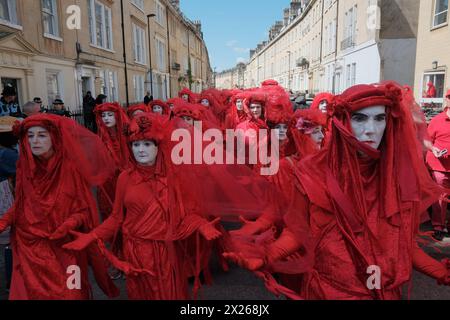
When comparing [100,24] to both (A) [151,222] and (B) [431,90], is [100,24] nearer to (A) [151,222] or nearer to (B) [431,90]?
(B) [431,90]

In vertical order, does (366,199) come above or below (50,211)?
above

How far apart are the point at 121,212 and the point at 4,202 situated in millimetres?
2028

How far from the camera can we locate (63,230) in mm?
2535

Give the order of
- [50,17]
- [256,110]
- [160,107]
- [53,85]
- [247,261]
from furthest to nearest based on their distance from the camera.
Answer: [53,85]
[50,17]
[160,107]
[256,110]
[247,261]

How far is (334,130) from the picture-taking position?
6.02 ft

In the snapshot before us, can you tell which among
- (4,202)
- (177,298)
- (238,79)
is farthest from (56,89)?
(238,79)

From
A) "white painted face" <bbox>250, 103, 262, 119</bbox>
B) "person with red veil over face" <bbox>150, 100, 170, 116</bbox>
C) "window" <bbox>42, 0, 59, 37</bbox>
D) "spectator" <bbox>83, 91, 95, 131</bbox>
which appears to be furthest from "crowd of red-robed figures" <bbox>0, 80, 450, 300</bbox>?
"window" <bbox>42, 0, 59, 37</bbox>

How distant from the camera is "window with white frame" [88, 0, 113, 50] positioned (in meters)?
16.8

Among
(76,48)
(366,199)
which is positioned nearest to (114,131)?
(366,199)

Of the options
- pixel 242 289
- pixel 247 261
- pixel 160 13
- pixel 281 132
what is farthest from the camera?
pixel 160 13

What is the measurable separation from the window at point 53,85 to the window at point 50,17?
4.65 feet

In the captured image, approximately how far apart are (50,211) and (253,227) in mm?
1495

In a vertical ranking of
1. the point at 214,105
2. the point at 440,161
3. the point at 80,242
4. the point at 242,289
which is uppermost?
the point at 214,105

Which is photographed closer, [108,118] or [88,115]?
[108,118]
